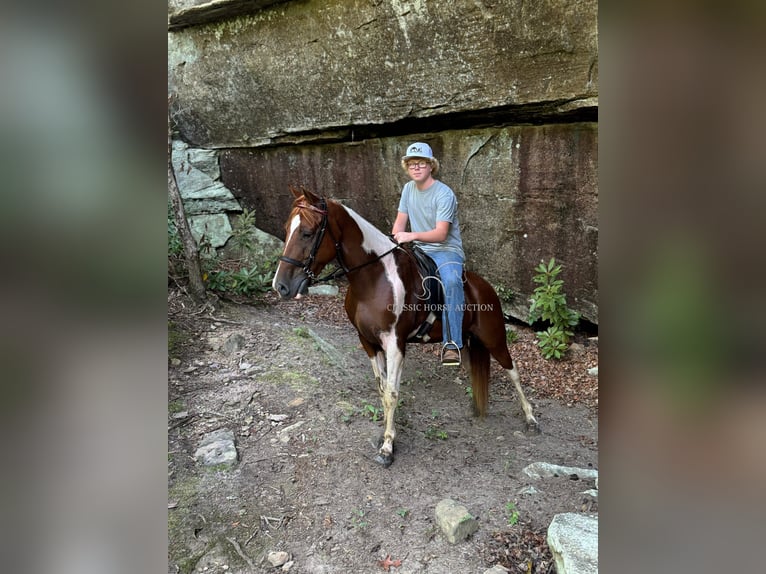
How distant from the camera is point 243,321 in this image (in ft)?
15.2

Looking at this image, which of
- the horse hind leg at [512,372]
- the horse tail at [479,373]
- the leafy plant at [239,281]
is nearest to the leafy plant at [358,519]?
the horse tail at [479,373]

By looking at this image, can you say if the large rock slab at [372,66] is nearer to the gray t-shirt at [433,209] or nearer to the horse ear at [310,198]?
the gray t-shirt at [433,209]

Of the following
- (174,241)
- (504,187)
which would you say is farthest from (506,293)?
(174,241)

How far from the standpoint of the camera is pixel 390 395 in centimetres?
283

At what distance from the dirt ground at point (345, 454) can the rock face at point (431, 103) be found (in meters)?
1.50

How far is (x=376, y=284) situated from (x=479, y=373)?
1283 millimetres

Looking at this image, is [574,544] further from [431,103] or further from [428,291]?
[431,103]

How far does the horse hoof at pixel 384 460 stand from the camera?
2.74 metres

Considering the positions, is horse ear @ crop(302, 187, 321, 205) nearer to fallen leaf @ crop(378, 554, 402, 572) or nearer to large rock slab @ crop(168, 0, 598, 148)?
fallen leaf @ crop(378, 554, 402, 572)

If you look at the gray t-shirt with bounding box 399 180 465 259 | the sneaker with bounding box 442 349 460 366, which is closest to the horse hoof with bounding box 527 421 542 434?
the sneaker with bounding box 442 349 460 366

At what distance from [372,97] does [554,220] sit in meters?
2.51

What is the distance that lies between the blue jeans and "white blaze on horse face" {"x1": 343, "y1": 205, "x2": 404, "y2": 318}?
1.20 feet
